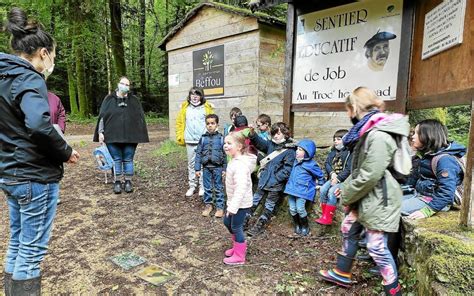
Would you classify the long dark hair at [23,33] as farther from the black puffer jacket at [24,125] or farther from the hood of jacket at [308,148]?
the hood of jacket at [308,148]

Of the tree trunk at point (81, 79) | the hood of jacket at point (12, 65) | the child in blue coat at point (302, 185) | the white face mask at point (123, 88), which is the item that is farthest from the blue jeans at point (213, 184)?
the tree trunk at point (81, 79)

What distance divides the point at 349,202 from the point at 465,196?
0.85m

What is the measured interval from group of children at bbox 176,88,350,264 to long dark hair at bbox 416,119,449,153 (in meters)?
0.86

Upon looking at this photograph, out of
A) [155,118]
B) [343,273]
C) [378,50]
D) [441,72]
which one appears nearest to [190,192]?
[343,273]

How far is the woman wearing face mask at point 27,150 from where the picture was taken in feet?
6.58

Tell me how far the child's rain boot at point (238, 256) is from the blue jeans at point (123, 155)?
300cm

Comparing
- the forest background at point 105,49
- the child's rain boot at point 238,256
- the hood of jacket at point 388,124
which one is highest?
the forest background at point 105,49

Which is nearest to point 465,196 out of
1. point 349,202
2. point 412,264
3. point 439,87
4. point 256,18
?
point 412,264

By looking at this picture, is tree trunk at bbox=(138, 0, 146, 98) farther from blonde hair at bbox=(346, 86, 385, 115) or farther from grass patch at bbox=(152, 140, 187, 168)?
blonde hair at bbox=(346, 86, 385, 115)

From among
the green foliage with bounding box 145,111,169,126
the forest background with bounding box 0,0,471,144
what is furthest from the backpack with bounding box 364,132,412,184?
the green foliage with bounding box 145,111,169,126

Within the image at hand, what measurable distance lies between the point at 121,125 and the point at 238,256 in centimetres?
320

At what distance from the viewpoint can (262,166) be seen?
4.38 m

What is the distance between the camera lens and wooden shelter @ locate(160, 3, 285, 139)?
23.6ft

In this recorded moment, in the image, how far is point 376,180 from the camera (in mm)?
2324
